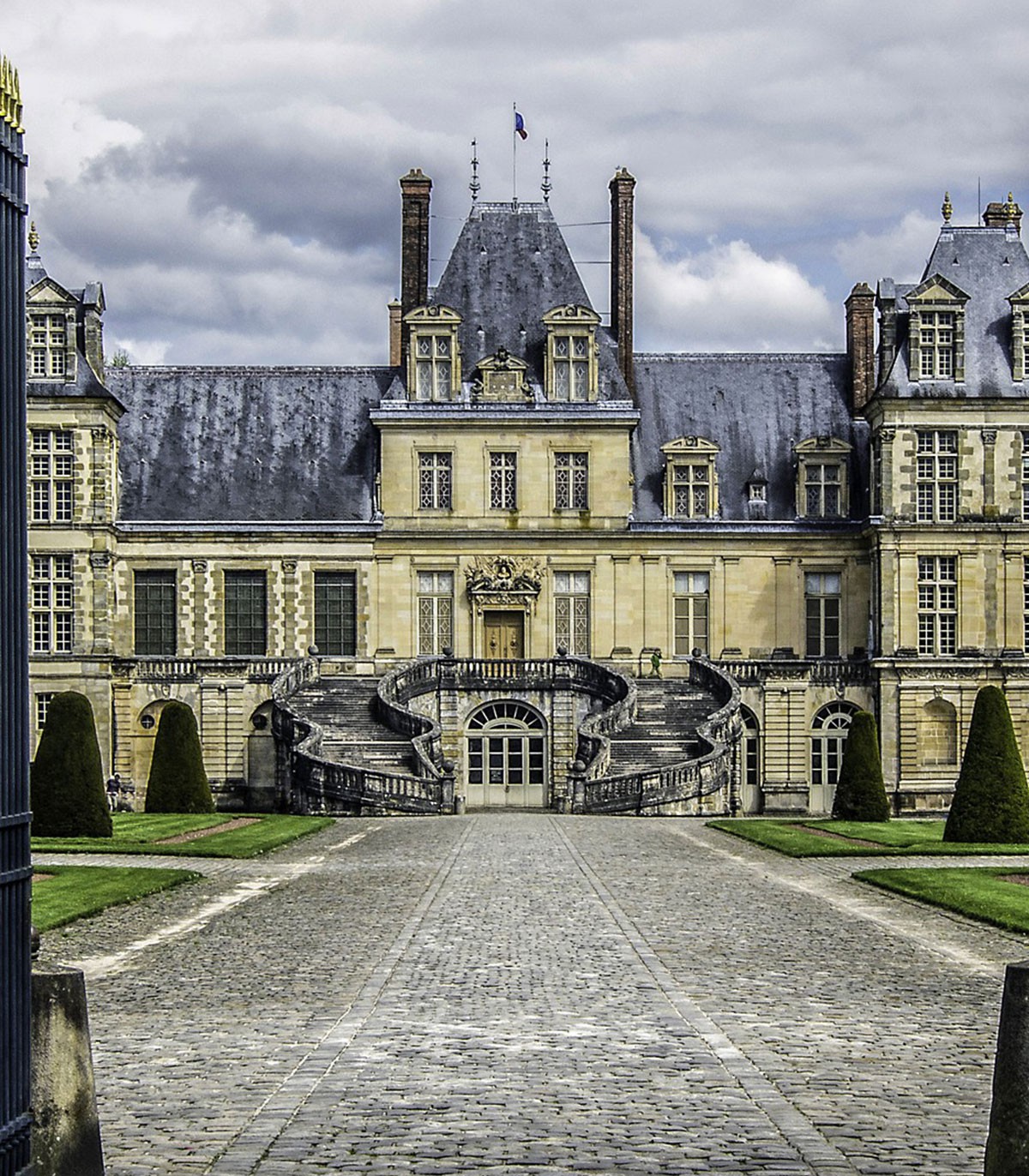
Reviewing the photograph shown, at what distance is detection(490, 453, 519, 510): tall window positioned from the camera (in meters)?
52.0

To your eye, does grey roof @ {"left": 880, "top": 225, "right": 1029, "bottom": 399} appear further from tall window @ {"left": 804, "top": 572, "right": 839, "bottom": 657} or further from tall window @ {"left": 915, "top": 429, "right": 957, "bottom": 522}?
tall window @ {"left": 804, "top": 572, "right": 839, "bottom": 657}

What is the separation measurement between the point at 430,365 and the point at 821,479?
11153mm

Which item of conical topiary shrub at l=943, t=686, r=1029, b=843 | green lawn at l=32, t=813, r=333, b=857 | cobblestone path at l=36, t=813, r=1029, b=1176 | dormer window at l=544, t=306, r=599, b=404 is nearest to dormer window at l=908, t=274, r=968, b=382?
dormer window at l=544, t=306, r=599, b=404

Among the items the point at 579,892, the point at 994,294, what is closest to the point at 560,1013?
the point at 579,892

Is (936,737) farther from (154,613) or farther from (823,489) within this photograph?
(154,613)

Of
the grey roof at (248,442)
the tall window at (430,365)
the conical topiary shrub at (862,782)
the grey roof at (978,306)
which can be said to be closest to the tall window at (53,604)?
the grey roof at (248,442)

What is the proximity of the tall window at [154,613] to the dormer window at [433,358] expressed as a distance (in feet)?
27.6

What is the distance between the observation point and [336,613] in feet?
170

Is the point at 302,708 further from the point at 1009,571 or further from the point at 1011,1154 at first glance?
the point at 1011,1154

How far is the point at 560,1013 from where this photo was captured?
1312 cm

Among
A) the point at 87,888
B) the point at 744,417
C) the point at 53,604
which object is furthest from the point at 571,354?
the point at 87,888

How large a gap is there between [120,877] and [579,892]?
223 inches

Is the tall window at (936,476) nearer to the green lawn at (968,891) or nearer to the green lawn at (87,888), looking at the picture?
the green lawn at (968,891)

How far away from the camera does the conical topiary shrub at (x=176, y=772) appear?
40.3m
